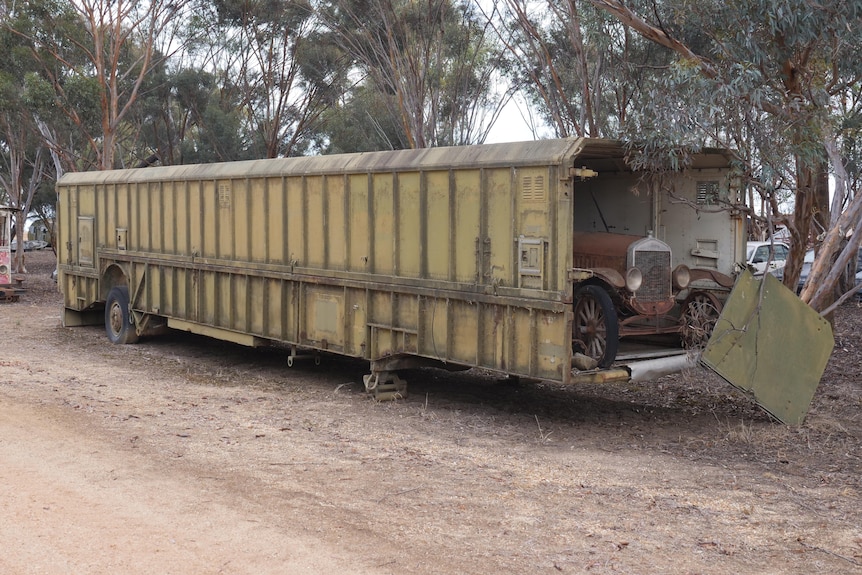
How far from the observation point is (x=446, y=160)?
10133 mm

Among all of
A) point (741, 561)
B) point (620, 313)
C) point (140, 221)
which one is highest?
point (140, 221)

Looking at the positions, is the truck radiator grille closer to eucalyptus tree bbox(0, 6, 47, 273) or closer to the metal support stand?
the metal support stand

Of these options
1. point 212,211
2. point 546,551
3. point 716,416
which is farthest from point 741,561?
point 212,211

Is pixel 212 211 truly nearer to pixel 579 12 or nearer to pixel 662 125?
pixel 662 125

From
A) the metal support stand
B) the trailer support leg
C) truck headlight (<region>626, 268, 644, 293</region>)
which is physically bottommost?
the trailer support leg

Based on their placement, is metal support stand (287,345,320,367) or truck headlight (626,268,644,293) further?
metal support stand (287,345,320,367)

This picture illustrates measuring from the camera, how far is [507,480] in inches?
298

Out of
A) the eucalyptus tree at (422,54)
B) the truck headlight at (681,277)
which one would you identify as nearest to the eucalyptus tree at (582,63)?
the eucalyptus tree at (422,54)

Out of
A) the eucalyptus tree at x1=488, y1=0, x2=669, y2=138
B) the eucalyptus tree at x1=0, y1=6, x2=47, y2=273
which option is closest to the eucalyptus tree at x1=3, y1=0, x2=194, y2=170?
the eucalyptus tree at x1=0, y1=6, x2=47, y2=273

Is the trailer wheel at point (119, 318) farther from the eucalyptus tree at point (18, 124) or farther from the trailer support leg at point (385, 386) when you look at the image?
the eucalyptus tree at point (18, 124)

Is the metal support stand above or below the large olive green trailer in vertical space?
below

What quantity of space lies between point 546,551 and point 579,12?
57.9ft

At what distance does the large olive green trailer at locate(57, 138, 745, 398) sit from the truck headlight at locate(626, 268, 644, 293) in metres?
0.02

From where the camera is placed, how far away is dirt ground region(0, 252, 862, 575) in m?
5.80
